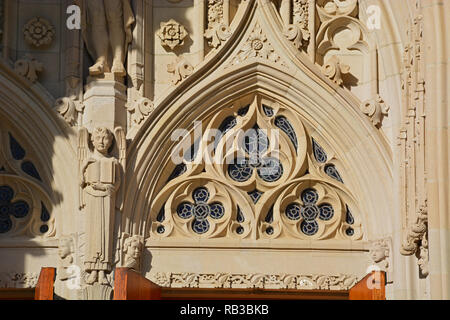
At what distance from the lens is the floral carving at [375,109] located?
1525 centimetres

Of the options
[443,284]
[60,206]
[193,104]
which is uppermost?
[193,104]

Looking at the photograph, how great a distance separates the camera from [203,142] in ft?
51.1

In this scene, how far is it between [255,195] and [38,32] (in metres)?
2.90

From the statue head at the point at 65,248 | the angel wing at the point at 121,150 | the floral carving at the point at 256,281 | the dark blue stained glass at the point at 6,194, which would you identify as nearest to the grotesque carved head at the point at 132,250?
the floral carving at the point at 256,281

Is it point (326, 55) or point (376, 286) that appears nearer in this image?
point (376, 286)

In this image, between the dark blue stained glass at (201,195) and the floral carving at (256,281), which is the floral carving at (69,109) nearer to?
the dark blue stained glass at (201,195)

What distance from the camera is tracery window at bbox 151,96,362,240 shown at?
50.4 ft

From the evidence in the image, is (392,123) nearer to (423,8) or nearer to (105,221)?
(423,8)

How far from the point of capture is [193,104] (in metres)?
15.4

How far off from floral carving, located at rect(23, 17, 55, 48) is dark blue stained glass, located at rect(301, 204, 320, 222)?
10.7ft

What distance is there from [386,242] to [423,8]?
2.76 metres

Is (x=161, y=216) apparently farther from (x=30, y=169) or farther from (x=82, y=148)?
(x=30, y=169)

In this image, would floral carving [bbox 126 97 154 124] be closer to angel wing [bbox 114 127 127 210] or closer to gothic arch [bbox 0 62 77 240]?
angel wing [bbox 114 127 127 210]

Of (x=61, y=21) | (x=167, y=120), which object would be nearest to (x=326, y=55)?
(x=167, y=120)
